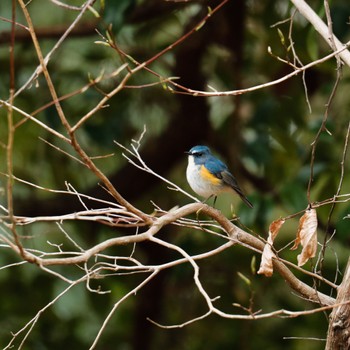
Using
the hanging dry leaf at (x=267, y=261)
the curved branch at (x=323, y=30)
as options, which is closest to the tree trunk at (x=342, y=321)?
the hanging dry leaf at (x=267, y=261)

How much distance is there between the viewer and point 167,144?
238 inches

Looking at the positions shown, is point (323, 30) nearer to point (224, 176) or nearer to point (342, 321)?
point (342, 321)

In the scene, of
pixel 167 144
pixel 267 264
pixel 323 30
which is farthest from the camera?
pixel 167 144

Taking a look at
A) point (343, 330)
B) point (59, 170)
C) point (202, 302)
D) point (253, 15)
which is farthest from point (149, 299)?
point (343, 330)

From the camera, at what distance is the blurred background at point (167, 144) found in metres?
5.52

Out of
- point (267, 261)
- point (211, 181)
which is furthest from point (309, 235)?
point (211, 181)

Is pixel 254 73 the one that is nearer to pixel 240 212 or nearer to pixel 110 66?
pixel 110 66

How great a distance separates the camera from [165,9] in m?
5.38

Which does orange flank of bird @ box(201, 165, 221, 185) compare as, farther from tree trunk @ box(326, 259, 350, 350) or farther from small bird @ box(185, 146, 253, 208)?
tree trunk @ box(326, 259, 350, 350)

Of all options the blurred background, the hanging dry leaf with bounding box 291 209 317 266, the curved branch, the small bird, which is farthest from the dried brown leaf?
the blurred background

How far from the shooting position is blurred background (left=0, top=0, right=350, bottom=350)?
5.52 m

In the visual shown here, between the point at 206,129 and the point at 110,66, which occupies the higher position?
the point at 110,66

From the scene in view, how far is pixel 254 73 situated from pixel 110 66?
1044mm

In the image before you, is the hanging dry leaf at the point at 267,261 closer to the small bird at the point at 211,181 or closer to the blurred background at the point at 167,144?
the small bird at the point at 211,181
